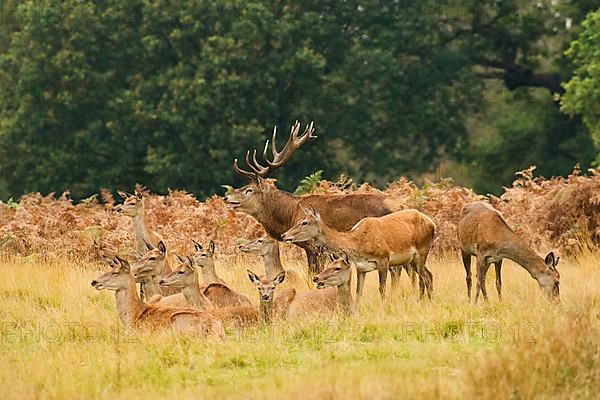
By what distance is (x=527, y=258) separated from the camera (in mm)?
12211

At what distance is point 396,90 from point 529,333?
20.0 metres

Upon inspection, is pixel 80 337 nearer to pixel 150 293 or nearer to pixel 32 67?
pixel 150 293

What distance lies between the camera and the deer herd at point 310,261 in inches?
422

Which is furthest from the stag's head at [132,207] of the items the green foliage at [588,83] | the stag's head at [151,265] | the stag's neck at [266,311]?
the green foliage at [588,83]

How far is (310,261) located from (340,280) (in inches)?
106

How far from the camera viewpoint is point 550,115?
31.5m

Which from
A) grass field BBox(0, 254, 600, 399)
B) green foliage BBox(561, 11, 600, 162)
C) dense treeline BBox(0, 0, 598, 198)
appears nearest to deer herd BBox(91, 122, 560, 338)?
grass field BBox(0, 254, 600, 399)

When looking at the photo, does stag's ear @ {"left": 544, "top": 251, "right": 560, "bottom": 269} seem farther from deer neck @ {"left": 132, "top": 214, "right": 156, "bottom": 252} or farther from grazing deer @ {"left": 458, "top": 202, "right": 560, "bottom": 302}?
deer neck @ {"left": 132, "top": 214, "right": 156, "bottom": 252}

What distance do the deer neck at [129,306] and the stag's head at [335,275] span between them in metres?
1.61

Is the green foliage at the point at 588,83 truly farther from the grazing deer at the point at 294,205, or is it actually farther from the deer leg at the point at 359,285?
the deer leg at the point at 359,285

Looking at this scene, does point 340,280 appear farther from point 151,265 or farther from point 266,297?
point 151,265

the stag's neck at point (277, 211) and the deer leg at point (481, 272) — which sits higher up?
the stag's neck at point (277, 211)

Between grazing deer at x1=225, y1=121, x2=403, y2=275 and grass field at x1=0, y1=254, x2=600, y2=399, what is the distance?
160 centimetres

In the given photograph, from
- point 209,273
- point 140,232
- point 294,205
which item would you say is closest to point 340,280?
point 209,273
